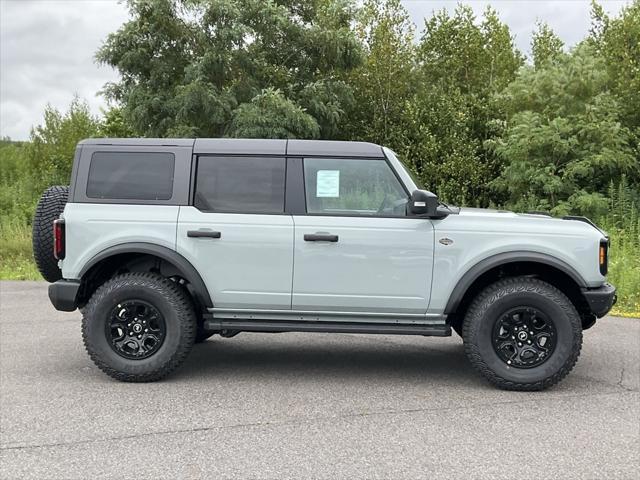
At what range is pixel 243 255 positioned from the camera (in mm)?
5648

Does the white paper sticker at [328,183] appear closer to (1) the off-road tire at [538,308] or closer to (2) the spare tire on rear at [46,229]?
(1) the off-road tire at [538,308]

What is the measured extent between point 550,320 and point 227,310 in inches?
98.1

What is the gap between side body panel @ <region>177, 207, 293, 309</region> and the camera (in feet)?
18.5

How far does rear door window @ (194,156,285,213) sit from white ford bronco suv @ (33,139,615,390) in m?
0.01

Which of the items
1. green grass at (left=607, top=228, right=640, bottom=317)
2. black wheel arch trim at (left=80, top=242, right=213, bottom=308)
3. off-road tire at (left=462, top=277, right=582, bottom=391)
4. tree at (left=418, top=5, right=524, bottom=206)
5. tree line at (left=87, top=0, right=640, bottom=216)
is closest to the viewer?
off-road tire at (left=462, top=277, right=582, bottom=391)

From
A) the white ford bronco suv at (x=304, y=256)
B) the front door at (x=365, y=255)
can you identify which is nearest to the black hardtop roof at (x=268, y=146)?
the white ford bronco suv at (x=304, y=256)

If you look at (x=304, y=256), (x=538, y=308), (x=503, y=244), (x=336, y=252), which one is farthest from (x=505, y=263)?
(x=304, y=256)

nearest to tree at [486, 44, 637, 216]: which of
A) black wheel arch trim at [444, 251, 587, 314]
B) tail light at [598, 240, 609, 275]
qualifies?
tail light at [598, 240, 609, 275]

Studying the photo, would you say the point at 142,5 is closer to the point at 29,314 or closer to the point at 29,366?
the point at 29,314

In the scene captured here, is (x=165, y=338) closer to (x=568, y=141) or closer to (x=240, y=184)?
(x=240, y=184)

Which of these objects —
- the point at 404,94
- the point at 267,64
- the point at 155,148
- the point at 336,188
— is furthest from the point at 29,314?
the point at 404,94

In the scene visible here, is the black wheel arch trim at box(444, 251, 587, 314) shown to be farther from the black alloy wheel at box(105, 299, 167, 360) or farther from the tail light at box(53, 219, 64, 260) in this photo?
the tail light at box(53, 219, 64, 260)

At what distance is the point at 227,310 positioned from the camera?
576 centimetres

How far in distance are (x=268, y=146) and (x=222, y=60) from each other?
67.7ft
